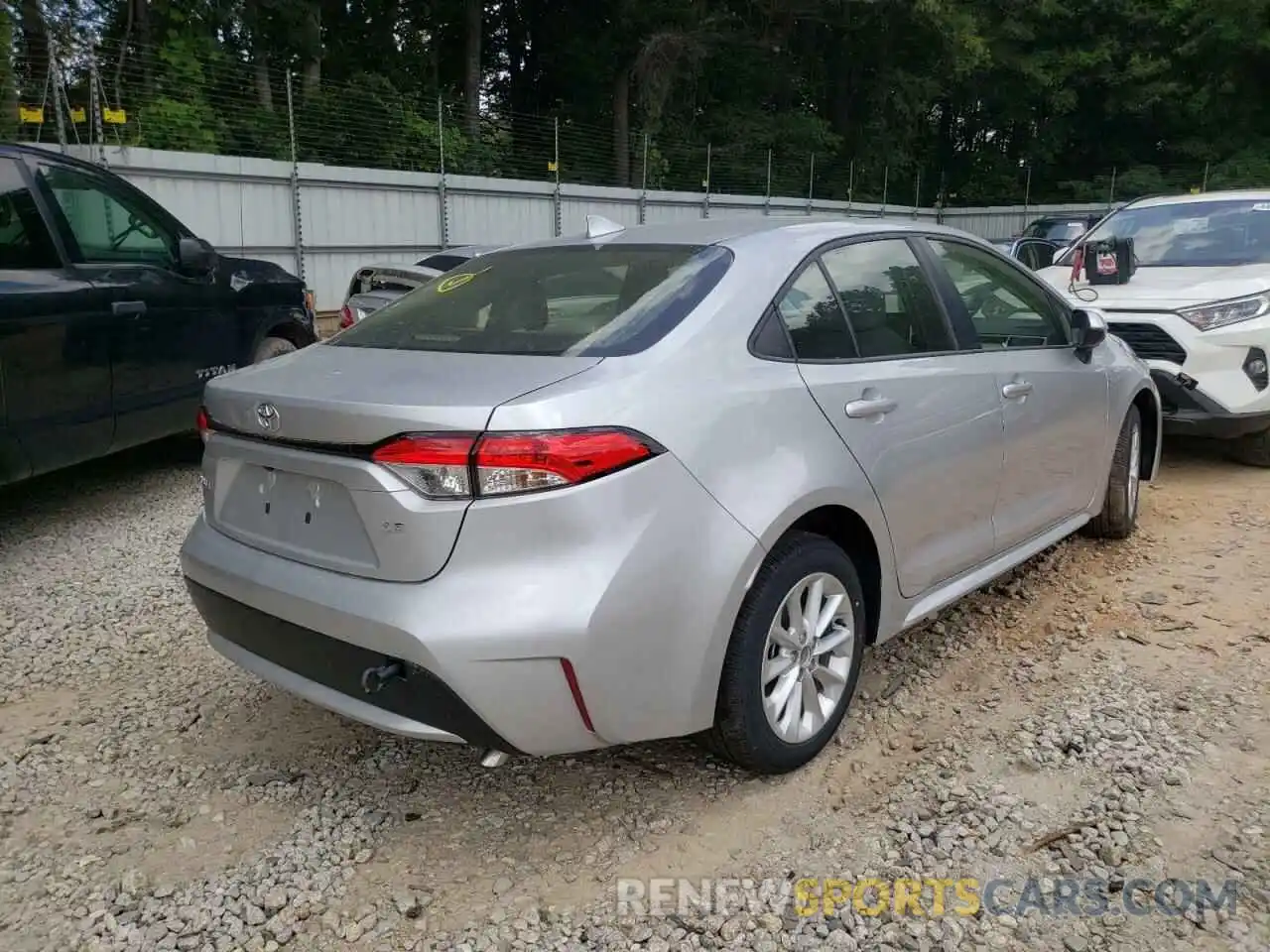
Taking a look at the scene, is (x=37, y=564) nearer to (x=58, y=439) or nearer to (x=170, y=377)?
(x=58, y=439)

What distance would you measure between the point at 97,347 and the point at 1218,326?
5964 millimetres

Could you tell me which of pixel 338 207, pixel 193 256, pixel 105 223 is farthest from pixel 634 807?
pixel 338 207

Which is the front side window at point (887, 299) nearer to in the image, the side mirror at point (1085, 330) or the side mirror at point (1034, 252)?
the side mirror at point (1085, 330)

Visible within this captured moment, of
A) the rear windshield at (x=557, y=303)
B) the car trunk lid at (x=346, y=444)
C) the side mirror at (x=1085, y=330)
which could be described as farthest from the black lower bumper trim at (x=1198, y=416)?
the car trunk lid at (x=346, y=444)

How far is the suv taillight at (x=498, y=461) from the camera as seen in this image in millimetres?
2229

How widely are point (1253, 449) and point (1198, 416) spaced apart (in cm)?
77

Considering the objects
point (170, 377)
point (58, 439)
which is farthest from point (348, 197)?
point (58, 439)

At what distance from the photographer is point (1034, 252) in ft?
33.6

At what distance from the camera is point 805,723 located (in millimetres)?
2826

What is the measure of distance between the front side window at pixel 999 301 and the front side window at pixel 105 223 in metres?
4.03

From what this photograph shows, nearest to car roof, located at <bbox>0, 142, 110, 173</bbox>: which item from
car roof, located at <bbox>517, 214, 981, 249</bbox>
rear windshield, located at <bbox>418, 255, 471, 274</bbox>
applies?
car roof, located at <bbox>517, 214, 981, 249</bbox>

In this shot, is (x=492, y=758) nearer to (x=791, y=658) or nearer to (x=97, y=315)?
(x=791, y=658)

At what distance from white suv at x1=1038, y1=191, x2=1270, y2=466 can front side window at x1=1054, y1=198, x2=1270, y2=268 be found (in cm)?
1

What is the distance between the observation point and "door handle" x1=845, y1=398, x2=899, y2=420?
2869 mm
